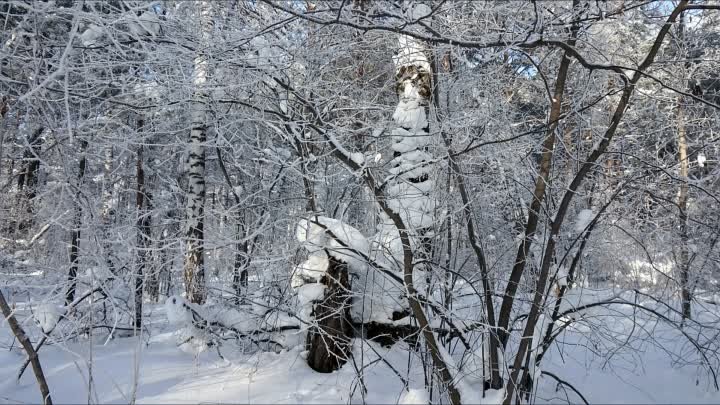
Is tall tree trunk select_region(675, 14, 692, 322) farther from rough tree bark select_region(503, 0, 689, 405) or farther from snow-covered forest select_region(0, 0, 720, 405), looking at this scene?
rough tree bark select_region(503, 0, 689, 405)

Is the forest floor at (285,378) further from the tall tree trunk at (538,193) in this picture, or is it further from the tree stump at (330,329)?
the tall tree trunk at (538,193)

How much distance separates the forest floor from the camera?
3.18 meters

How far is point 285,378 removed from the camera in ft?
11.9

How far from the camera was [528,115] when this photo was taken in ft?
14.7

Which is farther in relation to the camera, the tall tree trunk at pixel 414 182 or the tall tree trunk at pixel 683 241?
the tall tree trunk at pixel 683 241

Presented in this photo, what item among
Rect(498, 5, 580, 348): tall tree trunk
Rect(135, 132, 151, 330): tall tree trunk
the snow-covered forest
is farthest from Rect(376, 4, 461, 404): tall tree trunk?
Rect(135, 132, 151, 330): tall tree trunk

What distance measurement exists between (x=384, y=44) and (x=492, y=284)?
219 cm

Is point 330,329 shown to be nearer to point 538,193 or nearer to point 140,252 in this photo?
point 538,193

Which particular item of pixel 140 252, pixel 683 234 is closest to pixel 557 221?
pixel 683 234

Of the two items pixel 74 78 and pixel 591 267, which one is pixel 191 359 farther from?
pixel 591 267

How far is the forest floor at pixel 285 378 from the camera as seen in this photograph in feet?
10.4

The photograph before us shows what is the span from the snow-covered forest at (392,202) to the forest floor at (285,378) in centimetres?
3

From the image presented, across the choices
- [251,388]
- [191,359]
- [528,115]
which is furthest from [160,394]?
[528,115]

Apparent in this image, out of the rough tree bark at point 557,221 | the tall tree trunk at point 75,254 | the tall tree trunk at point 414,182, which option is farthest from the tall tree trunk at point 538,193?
the tall tree trunk at point 75,254
